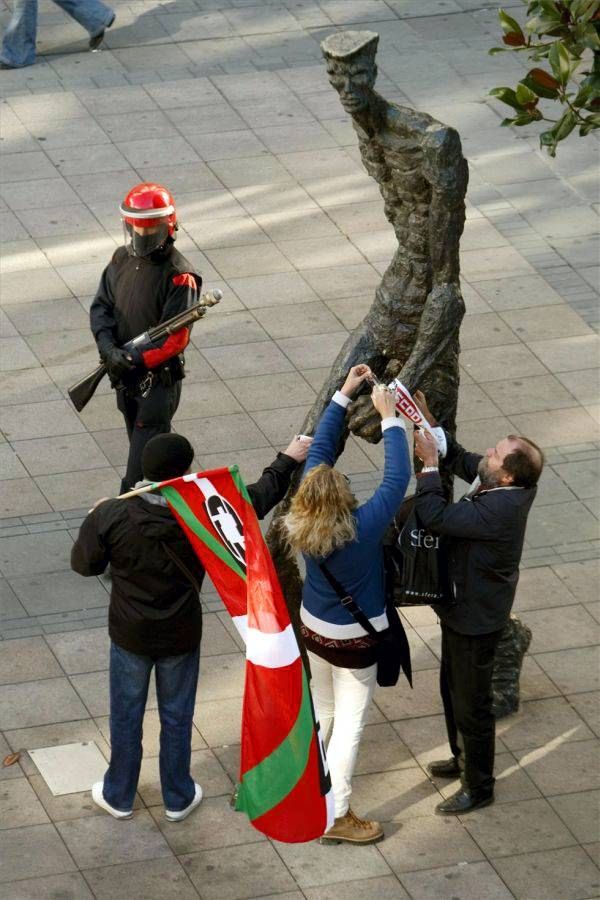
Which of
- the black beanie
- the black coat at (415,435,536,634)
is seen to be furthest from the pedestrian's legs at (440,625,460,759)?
the black beanie

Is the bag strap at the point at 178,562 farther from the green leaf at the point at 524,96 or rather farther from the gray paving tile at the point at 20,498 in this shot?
the gray paving tile at the point at 20,498

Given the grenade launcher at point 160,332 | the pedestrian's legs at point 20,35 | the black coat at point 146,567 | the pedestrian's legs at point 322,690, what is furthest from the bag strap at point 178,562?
the pedestrian's legs at point 20,35

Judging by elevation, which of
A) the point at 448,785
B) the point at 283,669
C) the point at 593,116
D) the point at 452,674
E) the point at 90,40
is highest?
the point at 593,116

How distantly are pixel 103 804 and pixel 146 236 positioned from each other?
116 inches

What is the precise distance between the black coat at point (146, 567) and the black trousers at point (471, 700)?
1.05m

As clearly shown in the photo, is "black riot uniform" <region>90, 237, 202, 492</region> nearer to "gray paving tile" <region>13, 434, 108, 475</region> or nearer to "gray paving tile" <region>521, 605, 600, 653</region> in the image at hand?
"gray paving tile" <region>13, 434, 108, 475</region>

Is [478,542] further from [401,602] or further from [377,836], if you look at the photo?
[377,836]

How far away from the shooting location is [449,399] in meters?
7.84

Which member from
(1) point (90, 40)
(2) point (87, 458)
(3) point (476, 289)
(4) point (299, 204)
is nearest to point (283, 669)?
(2) point (87, 458)

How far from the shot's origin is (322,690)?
7.31 meters

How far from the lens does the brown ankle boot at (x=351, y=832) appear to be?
7293mm

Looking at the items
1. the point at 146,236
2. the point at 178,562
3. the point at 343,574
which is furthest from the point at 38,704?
the point at 146,236

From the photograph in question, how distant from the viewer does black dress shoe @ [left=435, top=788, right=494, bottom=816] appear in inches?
295

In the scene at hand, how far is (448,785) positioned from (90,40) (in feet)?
32.0
